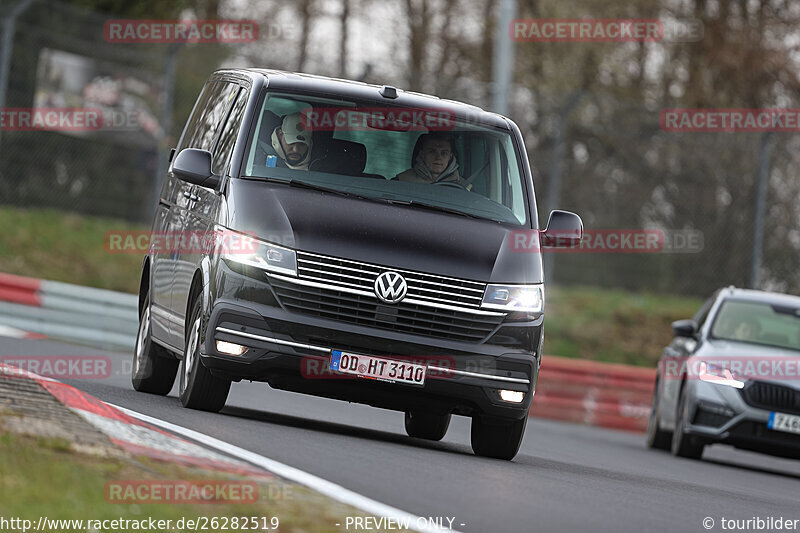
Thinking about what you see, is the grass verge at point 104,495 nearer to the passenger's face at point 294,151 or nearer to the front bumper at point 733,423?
the passenger's face at point 294,151

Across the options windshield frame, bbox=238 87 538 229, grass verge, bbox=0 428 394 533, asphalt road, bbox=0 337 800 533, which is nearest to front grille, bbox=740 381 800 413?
asphalt road, bbox=0 337 800 533

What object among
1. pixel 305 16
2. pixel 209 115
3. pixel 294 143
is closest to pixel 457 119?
pixel 294 143

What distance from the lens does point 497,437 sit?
10.9 metres

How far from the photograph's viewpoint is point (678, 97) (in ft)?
120

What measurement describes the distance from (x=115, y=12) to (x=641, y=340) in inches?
→ 373

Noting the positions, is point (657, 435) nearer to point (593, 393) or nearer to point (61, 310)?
point (593, 393)

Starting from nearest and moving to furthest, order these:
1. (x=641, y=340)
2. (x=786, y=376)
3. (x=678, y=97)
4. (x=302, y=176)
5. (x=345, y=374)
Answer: (x=345, y=374)
(x=302, y=176)
(x=786, y=376)
(x=641, y=340)
(x=678, y=97)

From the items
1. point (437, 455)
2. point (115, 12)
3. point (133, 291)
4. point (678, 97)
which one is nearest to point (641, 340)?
point (133, 291)

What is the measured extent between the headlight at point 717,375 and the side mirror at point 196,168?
6.37 metres

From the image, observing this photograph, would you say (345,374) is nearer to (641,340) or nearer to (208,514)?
(208,514)

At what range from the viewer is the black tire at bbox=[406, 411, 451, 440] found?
12.5 meters

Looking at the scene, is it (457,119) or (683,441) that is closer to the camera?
(457,119)

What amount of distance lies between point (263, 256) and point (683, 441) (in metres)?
7.04

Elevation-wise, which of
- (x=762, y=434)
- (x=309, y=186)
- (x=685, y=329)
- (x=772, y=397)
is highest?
(x=309, y=186)
